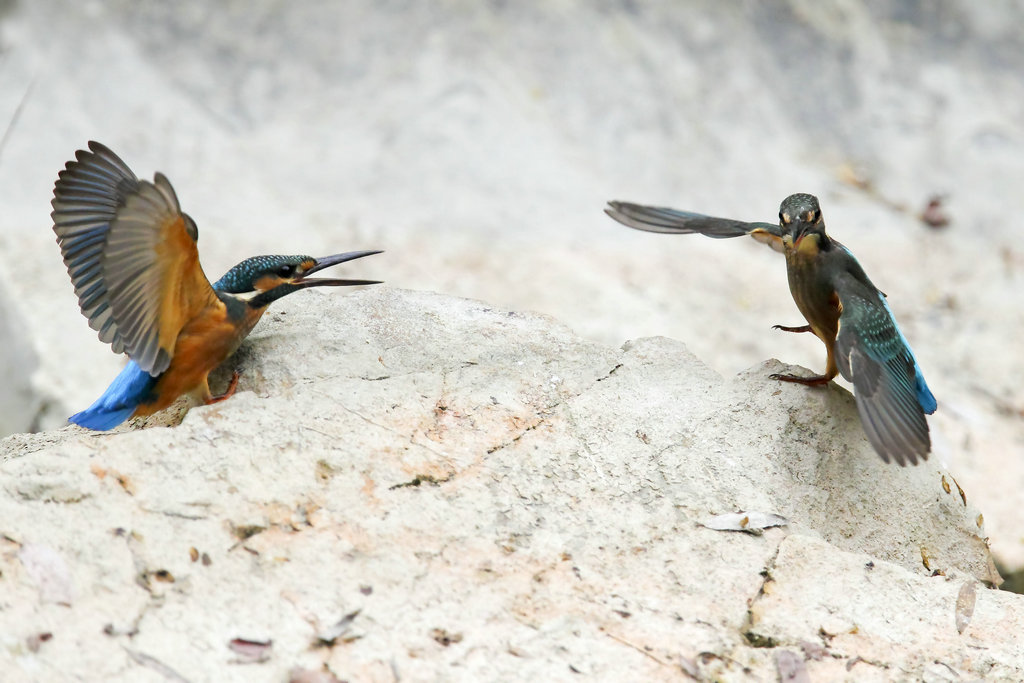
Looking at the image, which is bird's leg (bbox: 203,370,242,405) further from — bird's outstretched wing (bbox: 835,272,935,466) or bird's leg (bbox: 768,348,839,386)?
bird's outstretched wing (bbox: 835,272,935,466)

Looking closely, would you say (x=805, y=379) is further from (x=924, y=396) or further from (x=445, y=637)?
(x=445, y=637)

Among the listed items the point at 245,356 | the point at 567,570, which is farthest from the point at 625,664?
the point at 245,356

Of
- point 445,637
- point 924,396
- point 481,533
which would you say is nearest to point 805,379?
point 924,396

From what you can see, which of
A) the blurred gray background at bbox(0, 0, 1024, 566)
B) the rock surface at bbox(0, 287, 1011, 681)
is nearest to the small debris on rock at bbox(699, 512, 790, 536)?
the rock surface at bbox(0, 287, 1011, 681)

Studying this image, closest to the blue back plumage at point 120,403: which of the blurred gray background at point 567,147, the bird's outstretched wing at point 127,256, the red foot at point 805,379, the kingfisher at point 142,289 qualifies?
the kingfisher at point 142,289

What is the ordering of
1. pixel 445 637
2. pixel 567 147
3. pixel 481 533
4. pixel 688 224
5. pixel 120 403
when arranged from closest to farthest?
pixel 445 637 < pixel 481 533 < pixel 120 403 < pixel 688 224 < pixel 567 147

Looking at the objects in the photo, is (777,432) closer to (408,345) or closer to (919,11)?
(408,345)

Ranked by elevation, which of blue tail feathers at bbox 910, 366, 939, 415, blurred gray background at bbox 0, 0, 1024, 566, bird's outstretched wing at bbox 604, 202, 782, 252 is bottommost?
blue tail feathers at bbox 910, 366, 939, 415
